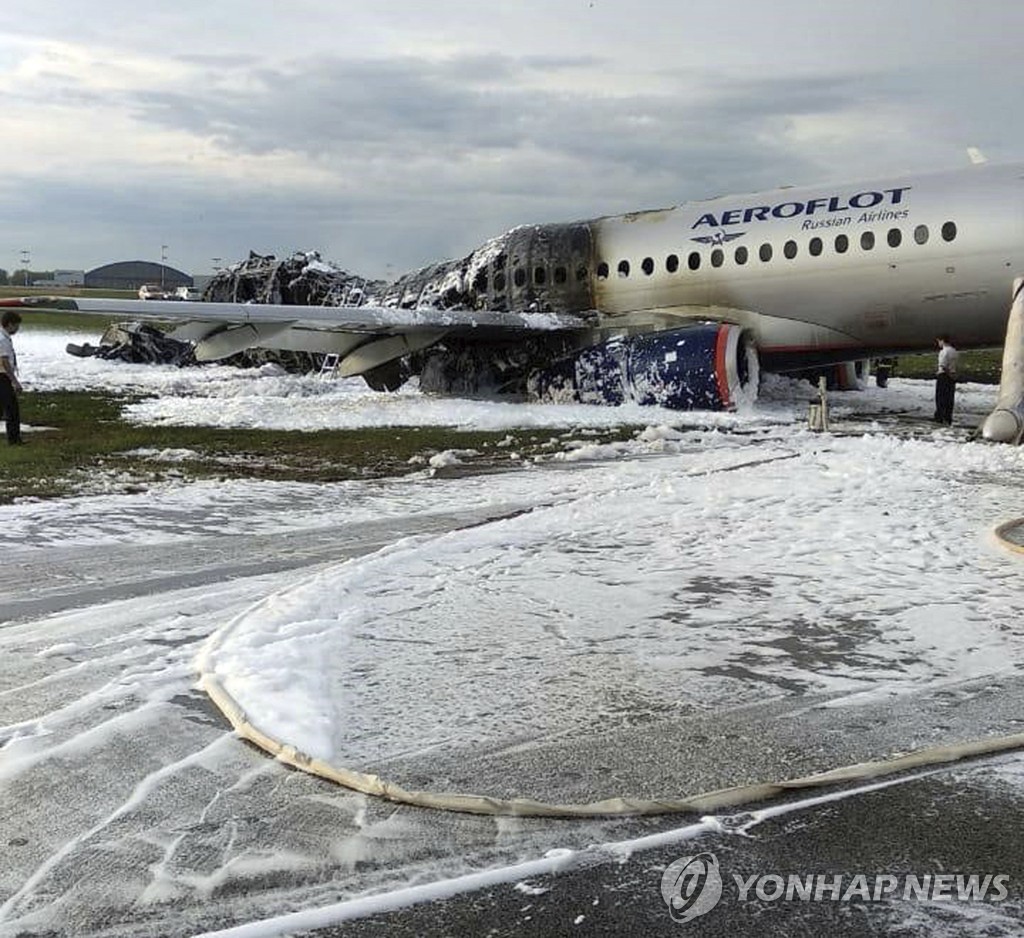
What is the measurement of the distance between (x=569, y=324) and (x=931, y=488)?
974cm

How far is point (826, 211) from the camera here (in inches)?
636

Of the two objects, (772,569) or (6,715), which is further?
(772,569)

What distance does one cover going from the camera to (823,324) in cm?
1653

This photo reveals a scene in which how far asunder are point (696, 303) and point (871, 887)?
15.4 m

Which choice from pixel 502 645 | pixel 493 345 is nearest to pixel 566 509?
pixel 502 645

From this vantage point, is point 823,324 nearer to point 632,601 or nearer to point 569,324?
point 569,324

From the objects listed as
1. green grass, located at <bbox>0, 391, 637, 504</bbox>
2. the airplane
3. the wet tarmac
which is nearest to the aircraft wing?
the airplane

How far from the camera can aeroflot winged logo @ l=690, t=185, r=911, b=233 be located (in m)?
15.6

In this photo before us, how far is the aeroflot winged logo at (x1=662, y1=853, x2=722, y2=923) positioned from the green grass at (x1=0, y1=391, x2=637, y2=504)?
764 cm

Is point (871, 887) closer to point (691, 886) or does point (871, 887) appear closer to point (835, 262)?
point (691, 886)

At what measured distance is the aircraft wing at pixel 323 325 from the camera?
49.8ft

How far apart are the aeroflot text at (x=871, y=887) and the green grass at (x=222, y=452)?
7848 millimetres

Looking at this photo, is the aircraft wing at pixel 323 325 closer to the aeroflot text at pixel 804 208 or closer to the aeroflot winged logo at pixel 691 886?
the aeroflot text at pixel 804 208

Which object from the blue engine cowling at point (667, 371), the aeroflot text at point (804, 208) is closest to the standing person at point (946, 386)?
the aeroflot text at point (804, 208)
